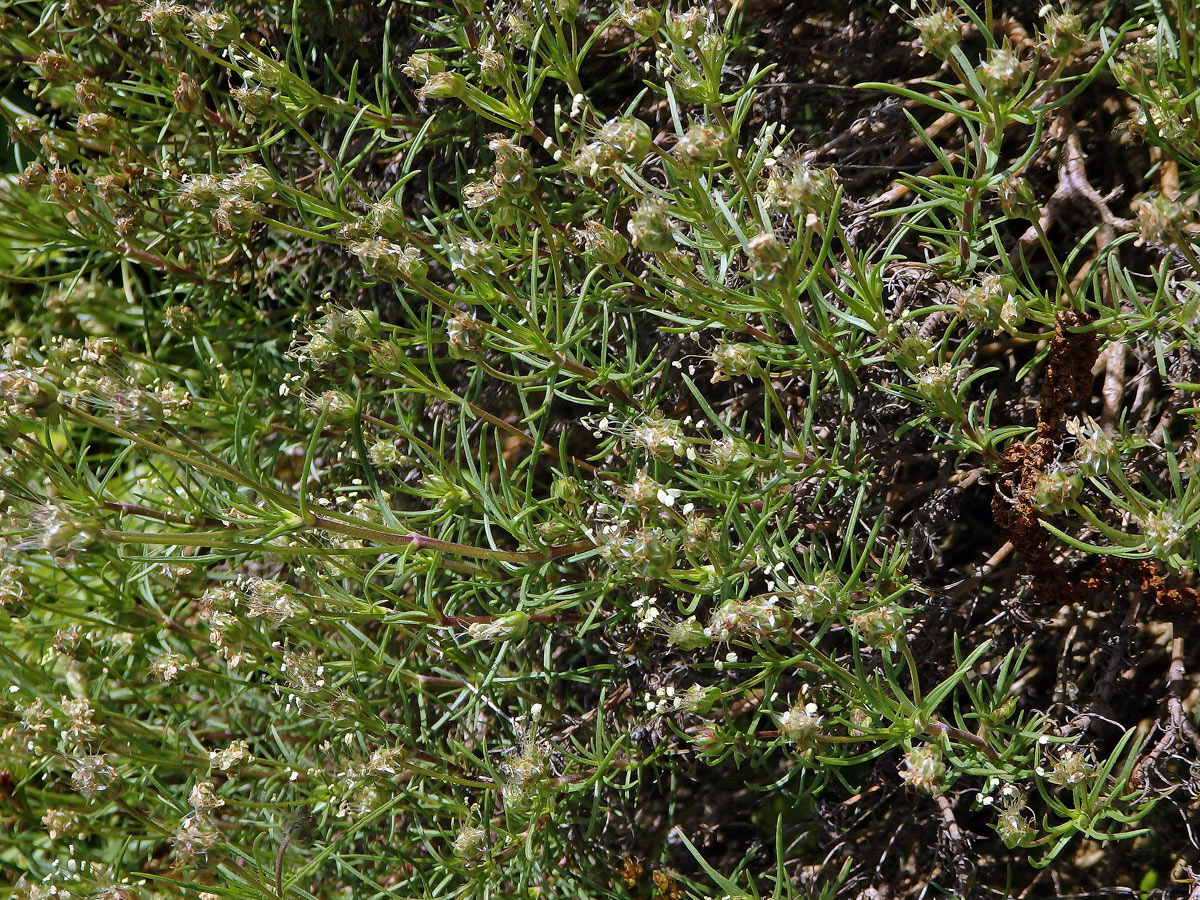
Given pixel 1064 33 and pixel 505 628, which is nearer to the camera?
pixel 1064 33

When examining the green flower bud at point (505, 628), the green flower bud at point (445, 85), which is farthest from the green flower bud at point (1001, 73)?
the green flower bud at point (505, 628)

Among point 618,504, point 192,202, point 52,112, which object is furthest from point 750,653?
point 52,112

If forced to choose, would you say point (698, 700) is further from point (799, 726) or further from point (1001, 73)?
point (1001, 73)

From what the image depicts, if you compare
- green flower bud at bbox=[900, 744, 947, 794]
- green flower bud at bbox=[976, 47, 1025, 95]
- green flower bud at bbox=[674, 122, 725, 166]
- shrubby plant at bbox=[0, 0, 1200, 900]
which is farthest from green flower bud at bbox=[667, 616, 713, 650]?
green flower bud at bbox=[976, 47, 1025, 95]

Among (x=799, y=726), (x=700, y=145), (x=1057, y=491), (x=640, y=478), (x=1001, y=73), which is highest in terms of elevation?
(x=1001, y=73)

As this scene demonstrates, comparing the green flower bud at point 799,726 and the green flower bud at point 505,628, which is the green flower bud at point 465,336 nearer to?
the green flower bud at point 505,628

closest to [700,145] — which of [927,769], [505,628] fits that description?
[505,628]

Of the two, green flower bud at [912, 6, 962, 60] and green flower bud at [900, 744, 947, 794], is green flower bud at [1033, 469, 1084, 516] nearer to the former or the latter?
green flower bud at [900, 744, 947, 794]

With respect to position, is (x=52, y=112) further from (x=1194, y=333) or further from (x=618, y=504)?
(x=1194, y=333)

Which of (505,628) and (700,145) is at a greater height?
(700,145)
